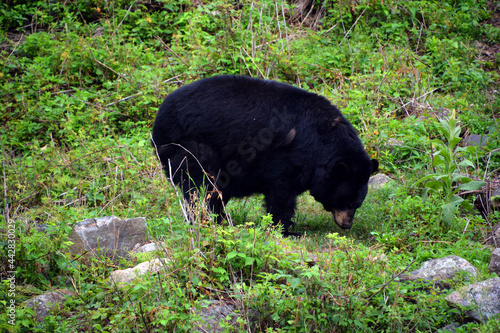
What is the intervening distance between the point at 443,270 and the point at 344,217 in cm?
153

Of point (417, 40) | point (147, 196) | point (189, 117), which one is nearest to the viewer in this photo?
point (189, 117)

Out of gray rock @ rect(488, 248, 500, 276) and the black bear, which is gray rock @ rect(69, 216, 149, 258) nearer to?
the black bear

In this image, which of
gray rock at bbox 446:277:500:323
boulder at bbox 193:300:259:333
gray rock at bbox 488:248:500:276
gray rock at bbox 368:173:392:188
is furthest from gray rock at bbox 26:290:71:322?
gray rock at bbox 368:173:392:188

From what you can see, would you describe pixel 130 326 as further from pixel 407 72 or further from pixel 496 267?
pixel 407 72

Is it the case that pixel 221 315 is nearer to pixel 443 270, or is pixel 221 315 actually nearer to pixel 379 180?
pixel 443 270

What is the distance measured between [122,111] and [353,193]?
457 cm

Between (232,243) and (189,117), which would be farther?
(189,117)

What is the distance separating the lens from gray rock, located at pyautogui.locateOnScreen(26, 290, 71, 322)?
3.44m

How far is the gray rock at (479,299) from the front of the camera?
3248mm

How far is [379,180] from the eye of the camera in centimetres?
635

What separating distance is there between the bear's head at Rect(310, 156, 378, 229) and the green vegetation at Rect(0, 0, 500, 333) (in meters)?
0.33

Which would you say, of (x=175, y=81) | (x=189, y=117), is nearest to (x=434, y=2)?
(x=175, y=81)

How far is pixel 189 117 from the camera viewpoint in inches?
189

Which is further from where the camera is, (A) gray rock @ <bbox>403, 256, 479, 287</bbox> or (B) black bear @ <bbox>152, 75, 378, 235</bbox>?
(B) black bear @ <bbox>152, 75, 378, 235</bbox>
